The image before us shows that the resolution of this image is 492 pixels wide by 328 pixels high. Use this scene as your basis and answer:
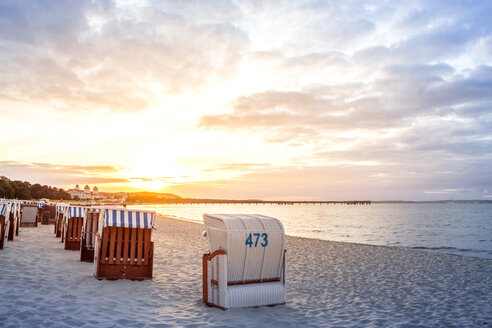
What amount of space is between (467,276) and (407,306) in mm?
5831

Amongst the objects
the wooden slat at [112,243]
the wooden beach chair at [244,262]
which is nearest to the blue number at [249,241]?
the wooden beach chair at [244,262]

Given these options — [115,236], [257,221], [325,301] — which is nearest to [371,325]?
[325,301]

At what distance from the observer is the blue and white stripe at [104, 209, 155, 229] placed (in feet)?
31.2

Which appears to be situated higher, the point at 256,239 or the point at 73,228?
the point at 256,239

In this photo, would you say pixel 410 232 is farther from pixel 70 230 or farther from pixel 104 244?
pixel 104 244

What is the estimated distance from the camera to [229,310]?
7391 millimetres

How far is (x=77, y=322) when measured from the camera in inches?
243

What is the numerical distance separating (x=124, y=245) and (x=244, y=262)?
3908mm

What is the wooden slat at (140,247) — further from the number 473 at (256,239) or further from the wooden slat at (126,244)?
the number 473 at (256,239)

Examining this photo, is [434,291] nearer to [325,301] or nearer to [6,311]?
[325,301]

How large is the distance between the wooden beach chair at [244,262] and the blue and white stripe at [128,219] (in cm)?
258

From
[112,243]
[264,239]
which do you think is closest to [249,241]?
[264,239]

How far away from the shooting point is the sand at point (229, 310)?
671cm

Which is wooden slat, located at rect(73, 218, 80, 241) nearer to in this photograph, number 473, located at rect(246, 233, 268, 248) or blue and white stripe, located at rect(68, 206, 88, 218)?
blue and white stripe, located at rect(68, 206, 88, 218)
